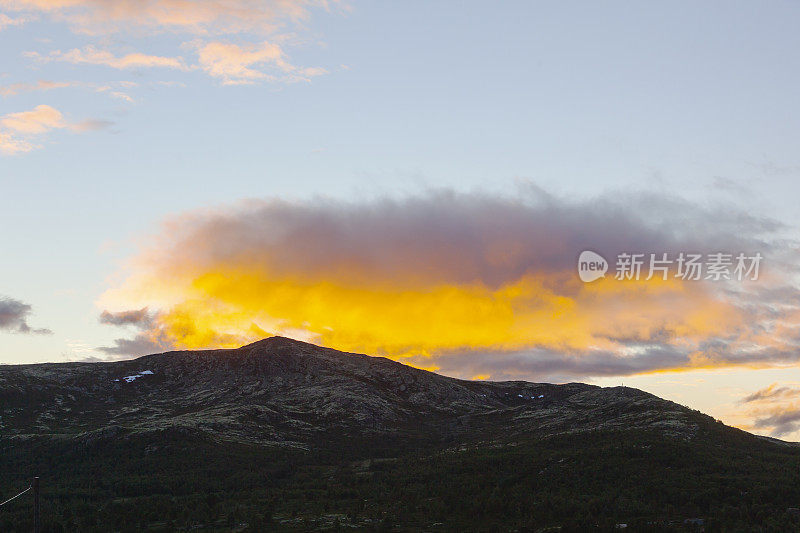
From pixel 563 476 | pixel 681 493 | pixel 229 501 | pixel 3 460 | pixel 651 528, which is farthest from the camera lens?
pixel 3 460

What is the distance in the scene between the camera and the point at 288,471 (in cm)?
17825

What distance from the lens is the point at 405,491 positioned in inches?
4902

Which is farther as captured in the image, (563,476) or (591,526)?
(563,476)

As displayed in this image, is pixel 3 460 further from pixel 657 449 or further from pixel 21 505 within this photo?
pixel 657 449

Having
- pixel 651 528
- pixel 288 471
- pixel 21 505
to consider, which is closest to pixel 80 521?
pixel 21 505

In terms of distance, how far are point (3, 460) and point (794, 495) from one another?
680 feet

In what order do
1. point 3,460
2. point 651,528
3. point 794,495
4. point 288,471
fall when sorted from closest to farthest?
point 651,528 < point 794,495 < point 288,471 < point 3,460

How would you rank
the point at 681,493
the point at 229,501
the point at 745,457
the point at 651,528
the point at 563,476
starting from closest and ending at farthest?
the point at 651,528
the point at 681,493
the point at 563,476
the point at 745,457
the point at 229,501

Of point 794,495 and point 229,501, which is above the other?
point 794,495

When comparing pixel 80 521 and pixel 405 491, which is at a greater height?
pixel 405 491

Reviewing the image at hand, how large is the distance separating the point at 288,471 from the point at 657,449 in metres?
101

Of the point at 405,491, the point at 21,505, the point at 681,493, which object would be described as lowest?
the point at 21,505

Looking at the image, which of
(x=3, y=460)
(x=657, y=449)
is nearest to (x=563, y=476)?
(x=657, y=449)

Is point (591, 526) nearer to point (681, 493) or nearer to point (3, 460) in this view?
point (681, 493)
